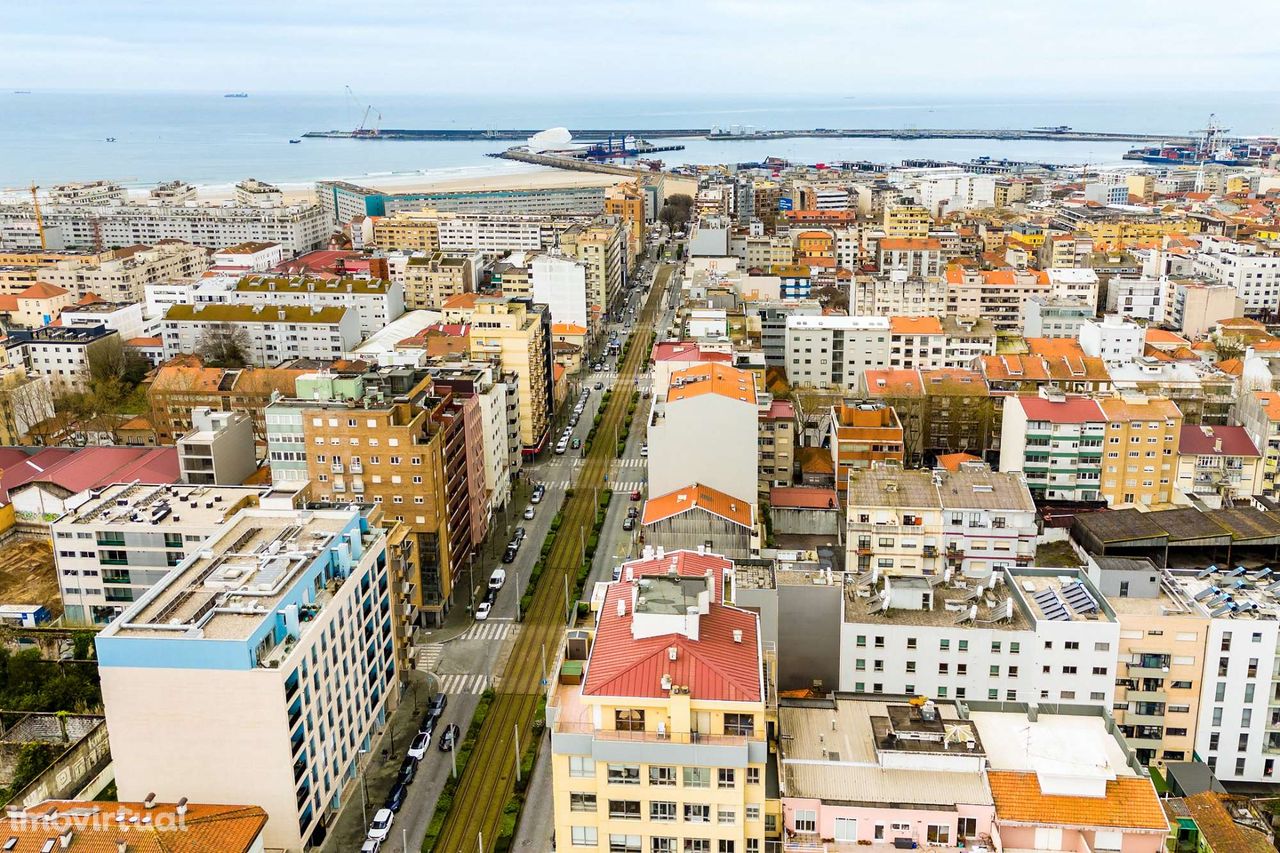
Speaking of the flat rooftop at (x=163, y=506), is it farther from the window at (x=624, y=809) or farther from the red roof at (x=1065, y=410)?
the red roof at (x=1065, y=410)

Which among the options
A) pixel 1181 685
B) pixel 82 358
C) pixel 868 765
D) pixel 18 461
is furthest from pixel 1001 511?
pixel 82 358

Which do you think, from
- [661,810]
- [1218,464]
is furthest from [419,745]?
[1218,464]

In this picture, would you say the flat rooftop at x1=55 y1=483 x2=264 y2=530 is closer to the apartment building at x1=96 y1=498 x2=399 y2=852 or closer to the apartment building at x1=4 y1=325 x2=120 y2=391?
the apartment building at x1=96 y1=498 x2=399 y2=852

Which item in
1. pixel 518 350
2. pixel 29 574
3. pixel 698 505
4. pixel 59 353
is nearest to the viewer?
pixel 698 505

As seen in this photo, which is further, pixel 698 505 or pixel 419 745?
pixel 698 505

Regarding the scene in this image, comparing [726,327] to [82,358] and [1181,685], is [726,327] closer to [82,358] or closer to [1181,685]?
[1181,685]

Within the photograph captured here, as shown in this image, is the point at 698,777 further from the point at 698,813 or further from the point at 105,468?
the point at 105,468
